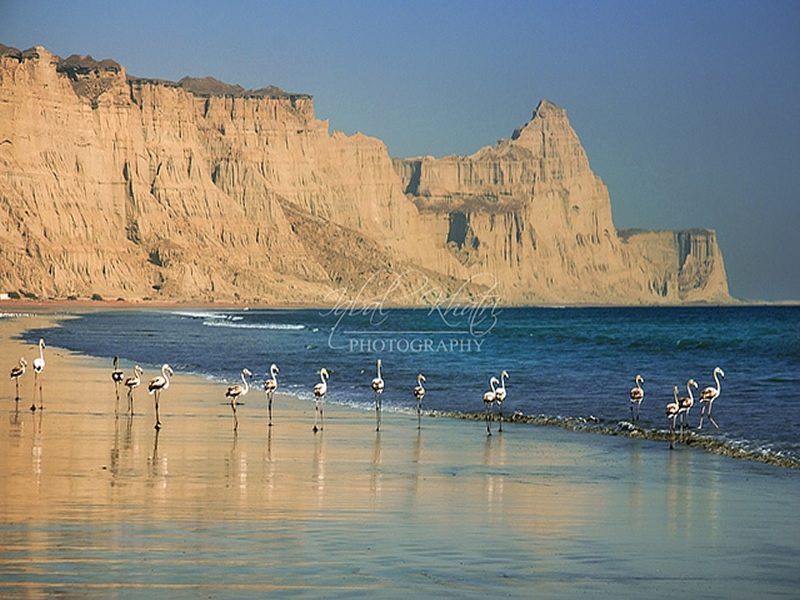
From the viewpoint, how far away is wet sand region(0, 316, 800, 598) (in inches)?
364

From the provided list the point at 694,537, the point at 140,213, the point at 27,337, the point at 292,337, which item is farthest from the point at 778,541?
the point at 140,213

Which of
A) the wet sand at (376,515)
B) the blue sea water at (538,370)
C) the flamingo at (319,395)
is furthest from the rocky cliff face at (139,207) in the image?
the wet sand at (376,515)

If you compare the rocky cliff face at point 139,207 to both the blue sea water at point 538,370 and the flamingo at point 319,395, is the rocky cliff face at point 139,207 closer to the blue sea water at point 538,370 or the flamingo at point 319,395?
the blue sea water at point 538,370

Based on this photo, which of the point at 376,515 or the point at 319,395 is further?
the point at 319,395

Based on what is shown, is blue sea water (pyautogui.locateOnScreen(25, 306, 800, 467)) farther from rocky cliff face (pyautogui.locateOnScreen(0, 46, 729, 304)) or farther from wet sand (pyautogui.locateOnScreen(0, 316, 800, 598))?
rocky cliff face (pyautogui.locateOnScreen(0, 46, 729, 304))

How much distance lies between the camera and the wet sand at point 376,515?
925 centimetres

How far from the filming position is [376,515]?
1205 cm

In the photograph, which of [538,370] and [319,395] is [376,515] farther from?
[538,370]

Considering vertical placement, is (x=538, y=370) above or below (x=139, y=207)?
below

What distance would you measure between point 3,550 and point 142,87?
547ft

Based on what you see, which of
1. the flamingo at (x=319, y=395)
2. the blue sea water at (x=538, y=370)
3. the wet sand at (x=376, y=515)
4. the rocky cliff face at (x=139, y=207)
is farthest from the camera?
the rocky cliff face at (x=139, y=207)

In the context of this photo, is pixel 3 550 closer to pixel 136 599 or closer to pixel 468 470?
pixel 136 599

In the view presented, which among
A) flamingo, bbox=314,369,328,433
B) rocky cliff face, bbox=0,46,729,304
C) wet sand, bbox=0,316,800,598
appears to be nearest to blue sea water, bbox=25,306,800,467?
flamingo, bbox=314,369,328,433

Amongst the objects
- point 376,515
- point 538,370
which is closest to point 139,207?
point 538,370
